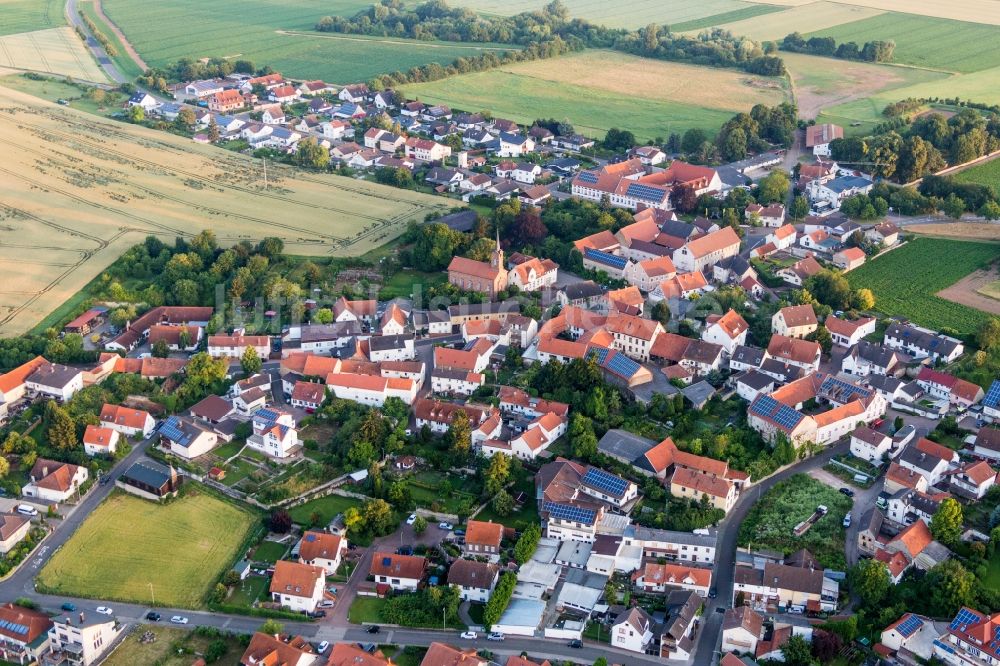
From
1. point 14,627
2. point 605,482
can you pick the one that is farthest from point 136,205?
point 605,482

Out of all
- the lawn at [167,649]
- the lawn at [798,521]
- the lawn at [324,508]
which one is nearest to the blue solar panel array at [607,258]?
the lawn at [798,521]

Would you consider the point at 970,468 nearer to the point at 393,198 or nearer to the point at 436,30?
the point at 393,198

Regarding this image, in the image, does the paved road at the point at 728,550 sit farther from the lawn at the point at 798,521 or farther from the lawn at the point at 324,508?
the lawn at the point at 324,508

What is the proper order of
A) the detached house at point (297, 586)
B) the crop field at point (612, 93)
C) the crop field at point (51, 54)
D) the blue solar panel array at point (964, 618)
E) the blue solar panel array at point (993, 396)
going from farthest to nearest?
1. the crop field at point (51, 54)
2. the crop field at point (612, 93)
3. the blue solar panel array at point (993, 396)
4. the detached house at point (297, 586)
5. the blue solar panel array at point (964, 618)

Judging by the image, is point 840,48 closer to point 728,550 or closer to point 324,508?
point 728,550

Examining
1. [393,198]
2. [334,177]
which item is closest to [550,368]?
[393,198]

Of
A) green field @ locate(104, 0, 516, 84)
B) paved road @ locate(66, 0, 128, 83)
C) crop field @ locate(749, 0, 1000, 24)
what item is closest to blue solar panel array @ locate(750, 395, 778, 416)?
green field @ locate(104, 0, 516, 84)

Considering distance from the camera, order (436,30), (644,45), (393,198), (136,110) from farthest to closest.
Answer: (436,30)
(644,45)
(136,110)
(393,198)
